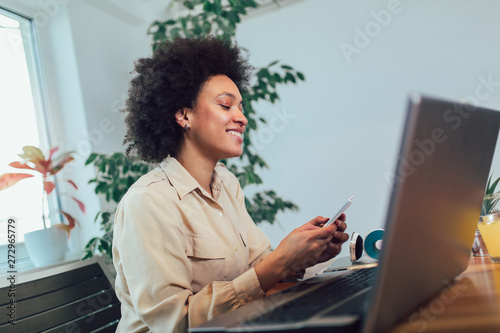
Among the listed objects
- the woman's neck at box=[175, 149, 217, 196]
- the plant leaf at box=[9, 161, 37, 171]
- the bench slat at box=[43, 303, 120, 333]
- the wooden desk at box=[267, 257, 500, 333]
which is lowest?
the bench slat at box=[43, 303, 120, 333]

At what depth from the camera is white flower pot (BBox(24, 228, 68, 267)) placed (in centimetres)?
171

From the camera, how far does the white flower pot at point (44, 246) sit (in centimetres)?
171

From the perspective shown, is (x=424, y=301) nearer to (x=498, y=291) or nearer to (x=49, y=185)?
(x=498, y=291)

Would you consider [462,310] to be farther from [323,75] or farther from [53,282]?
[323,75]

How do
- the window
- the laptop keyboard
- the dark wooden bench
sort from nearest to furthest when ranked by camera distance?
the laptop keyboard, the dark wooden bench, the window

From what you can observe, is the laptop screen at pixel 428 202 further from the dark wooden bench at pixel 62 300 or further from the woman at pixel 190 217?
the dark wooden bench at pixel 62 300

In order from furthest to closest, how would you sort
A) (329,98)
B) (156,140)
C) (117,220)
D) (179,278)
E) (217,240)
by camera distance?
(329,98)
(156,140)
(217,240)
(117,220)
(179,278)

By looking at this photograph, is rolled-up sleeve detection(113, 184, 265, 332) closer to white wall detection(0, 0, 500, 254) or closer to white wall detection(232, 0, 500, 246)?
white wall detection(0, 0, 500, 254)

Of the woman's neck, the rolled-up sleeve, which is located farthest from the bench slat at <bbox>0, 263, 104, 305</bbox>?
the woman's neck

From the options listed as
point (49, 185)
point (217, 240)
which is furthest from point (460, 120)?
point (49, 185)

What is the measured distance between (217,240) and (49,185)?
1110 mm

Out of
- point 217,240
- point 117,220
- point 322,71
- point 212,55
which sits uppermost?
point 322,71

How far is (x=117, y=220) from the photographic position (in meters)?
0.96

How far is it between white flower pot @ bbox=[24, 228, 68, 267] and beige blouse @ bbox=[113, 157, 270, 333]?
90cm
